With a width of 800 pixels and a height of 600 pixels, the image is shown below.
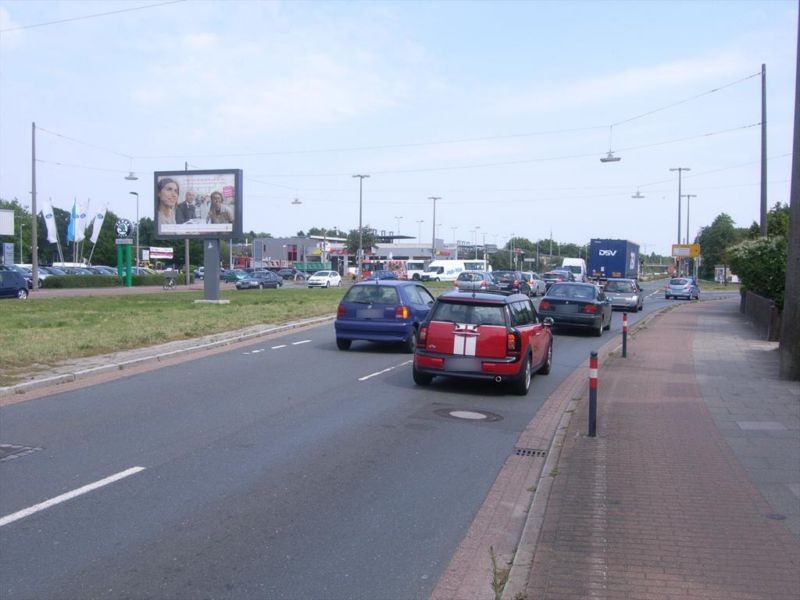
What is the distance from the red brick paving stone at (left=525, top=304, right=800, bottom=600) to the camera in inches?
193

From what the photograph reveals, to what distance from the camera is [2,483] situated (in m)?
6.98

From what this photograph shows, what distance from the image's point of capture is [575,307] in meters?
23.0

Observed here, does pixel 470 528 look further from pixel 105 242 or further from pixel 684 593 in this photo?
pixel 105 242

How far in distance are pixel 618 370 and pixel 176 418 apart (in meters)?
8.88

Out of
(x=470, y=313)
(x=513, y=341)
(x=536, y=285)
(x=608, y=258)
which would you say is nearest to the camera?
(x=513, y=341)

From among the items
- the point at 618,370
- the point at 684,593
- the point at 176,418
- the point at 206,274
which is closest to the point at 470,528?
the point at 684,593

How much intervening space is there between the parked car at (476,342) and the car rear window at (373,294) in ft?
14.6

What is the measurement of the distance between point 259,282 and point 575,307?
40839 mm

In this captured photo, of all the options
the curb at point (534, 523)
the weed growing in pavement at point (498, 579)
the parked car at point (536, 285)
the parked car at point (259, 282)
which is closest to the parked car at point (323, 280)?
the parked car at point (259, 282)

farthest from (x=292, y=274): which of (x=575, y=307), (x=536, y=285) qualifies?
(x=575, y=307)

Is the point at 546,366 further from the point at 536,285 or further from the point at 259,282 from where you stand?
the point at 259,282

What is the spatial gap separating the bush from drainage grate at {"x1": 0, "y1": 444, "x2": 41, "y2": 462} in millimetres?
19589

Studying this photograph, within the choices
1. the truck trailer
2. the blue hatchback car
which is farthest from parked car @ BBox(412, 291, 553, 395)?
the truck trailer

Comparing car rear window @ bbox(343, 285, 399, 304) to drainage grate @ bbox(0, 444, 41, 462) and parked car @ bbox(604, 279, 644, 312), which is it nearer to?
drainage grate @ bbox(0, 444, 41, 462)
